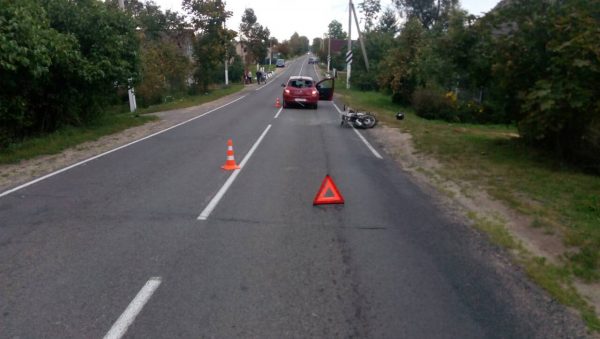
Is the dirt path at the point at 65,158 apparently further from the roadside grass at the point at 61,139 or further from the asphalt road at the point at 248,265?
the asphalt road at the point at 248,265

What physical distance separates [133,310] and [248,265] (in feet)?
4.41

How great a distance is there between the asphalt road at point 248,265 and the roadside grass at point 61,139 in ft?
11.2

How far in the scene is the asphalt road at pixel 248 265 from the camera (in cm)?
396

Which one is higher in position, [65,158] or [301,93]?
[301,93]

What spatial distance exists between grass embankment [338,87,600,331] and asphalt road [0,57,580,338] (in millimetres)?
283

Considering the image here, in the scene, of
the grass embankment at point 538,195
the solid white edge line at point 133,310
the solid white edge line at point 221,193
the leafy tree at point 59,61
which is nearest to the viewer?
the solid white edge line at point 133,310

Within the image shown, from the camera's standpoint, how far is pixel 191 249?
5.51 metres

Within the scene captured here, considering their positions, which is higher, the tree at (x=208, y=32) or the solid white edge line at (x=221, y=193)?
the tree at (x=208, y=32)

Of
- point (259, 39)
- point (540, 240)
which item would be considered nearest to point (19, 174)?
point (540, 240)

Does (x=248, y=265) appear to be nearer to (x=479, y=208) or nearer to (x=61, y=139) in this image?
(x=479, y=208)

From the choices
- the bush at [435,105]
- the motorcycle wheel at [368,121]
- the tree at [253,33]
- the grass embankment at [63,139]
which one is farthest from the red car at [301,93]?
the tree at [253,33]

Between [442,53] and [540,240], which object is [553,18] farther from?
[540,240]

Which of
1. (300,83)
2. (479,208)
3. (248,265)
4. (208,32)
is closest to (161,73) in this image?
(208,32)

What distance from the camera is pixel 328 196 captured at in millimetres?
7570
